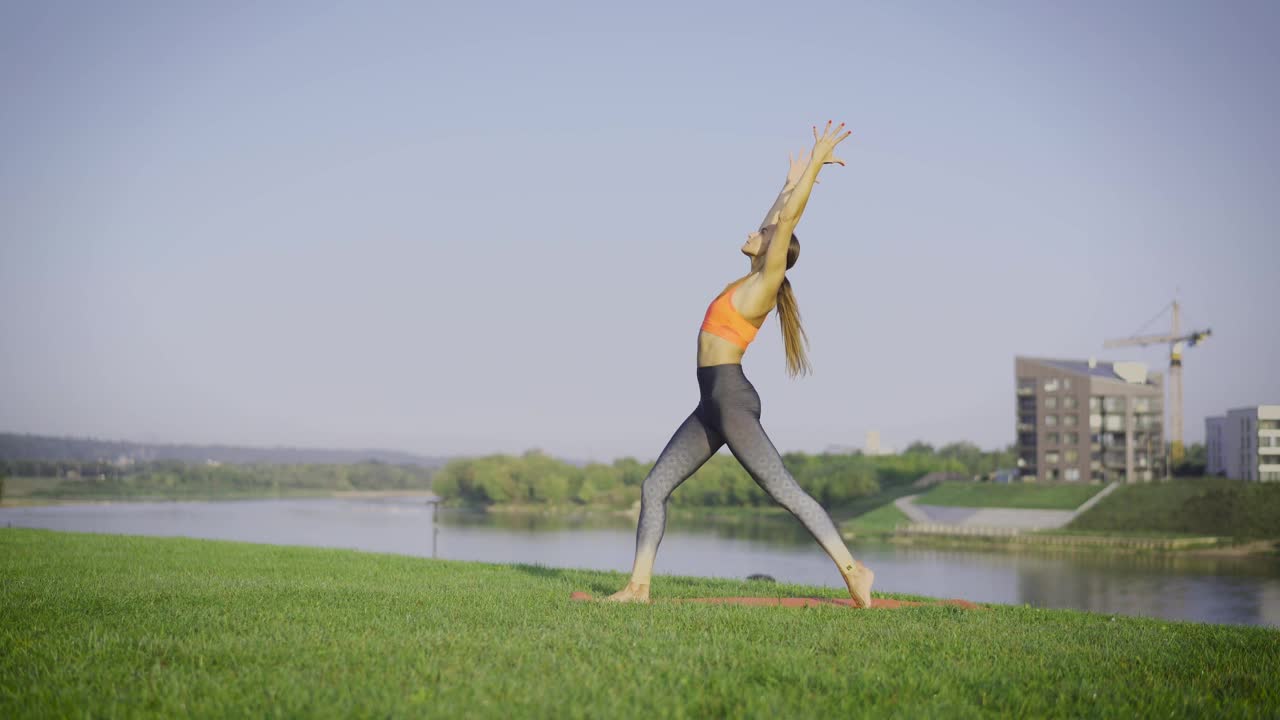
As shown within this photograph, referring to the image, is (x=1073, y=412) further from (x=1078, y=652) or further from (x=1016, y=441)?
(x=1078, y=652)

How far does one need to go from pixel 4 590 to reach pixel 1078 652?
619 cm

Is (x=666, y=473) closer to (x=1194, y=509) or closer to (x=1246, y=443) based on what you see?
(x=1194, y=509)

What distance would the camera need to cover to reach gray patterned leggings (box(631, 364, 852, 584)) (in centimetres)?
619

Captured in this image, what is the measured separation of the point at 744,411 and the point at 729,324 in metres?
0.55

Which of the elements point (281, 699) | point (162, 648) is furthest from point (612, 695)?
point (162, 648)

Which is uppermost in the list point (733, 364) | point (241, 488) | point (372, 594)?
point (733, 364)

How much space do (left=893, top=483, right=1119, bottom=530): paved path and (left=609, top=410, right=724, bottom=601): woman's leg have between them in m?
79.2

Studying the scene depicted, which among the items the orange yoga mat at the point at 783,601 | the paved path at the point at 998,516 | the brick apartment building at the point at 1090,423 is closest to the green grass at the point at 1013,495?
the paved path at the point at 998,516

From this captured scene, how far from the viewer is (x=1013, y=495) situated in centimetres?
9081

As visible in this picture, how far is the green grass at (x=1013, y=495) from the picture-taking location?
85.1m

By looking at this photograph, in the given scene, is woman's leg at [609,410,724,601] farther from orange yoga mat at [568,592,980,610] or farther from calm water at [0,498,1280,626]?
calm water at [0,498,1280,626]

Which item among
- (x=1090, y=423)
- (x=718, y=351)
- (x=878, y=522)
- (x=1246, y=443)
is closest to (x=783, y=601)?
(x=718, y=351)

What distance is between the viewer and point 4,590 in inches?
248

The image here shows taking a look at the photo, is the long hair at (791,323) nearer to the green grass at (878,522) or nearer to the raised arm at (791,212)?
the raised arm at (791,212)
